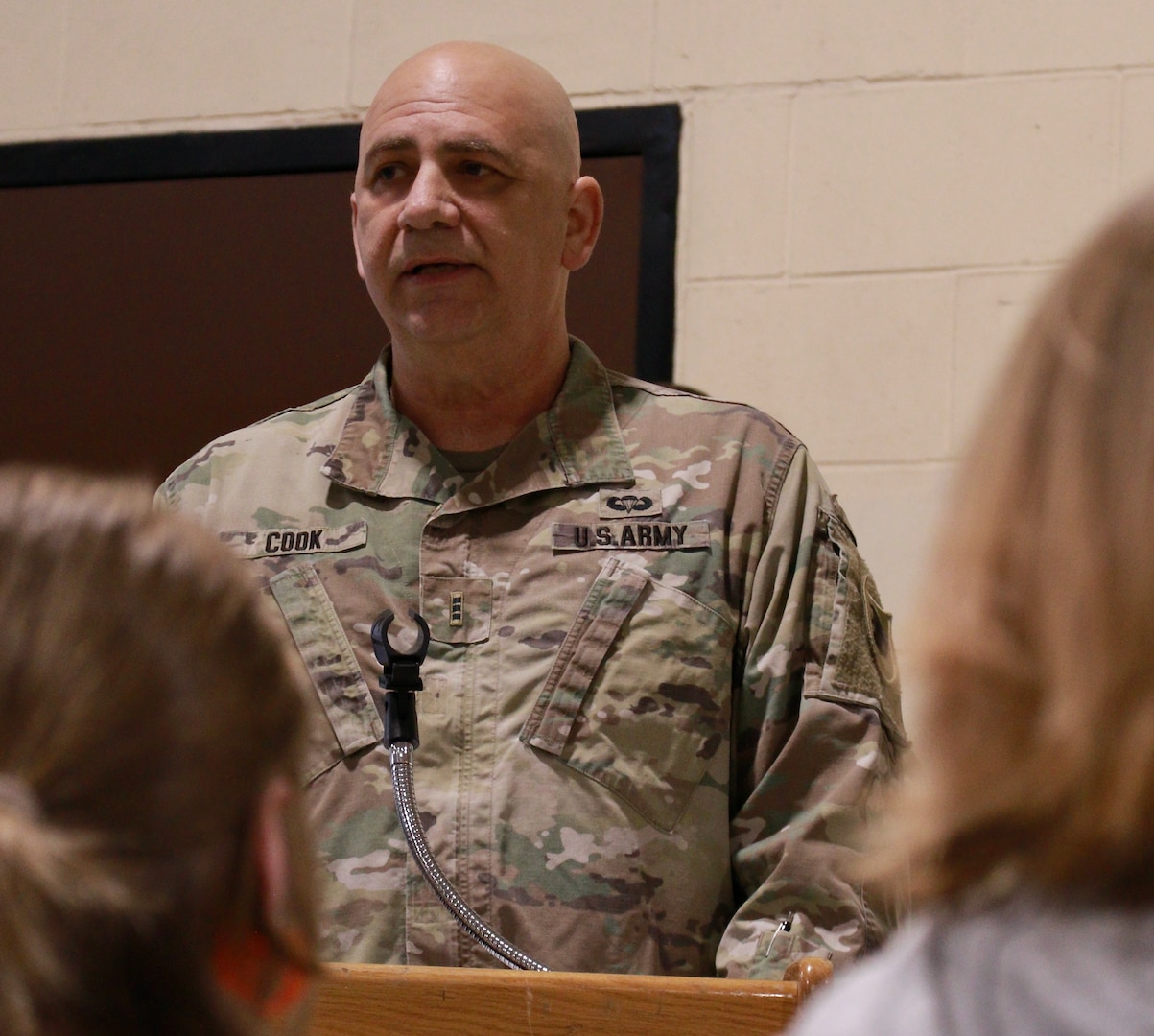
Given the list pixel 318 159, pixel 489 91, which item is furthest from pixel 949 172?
pixel 318 159

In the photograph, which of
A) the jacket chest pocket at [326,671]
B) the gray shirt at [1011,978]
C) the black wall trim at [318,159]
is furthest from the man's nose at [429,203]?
the gray shirt at [1011,978]

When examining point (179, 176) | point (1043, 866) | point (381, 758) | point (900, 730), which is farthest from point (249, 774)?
point (179, 176)

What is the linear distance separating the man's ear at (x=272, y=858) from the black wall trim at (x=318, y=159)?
71.2 inches

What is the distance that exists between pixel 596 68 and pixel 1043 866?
2150 millimetres

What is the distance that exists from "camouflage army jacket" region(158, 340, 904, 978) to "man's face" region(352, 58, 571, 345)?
0.45ft

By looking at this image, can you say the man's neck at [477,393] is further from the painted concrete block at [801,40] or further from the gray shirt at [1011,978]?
the gray shirt at [1011,978]

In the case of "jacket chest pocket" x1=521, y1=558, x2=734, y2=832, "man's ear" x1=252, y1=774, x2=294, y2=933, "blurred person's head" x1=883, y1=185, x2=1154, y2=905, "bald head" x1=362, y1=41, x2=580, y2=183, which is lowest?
"jacket chest pocket" x1=521, y1=558, x2=734, y2=832

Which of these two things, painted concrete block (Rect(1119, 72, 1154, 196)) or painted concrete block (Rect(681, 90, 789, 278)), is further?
painted concrete block (Rect(681, 90, 789, 278))

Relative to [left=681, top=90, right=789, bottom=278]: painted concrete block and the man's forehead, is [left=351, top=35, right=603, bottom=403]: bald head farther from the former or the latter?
[left=681, top=90, right=789, bottom=278]: painted concrete block

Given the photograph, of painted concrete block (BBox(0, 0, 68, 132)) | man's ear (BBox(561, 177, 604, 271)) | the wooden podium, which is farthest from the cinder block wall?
the wooden podium

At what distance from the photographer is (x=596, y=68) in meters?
2.49

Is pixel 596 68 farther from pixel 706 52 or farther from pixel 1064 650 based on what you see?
pixel 1064 650

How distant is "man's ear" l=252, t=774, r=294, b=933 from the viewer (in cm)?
60

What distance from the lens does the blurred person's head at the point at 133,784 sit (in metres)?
0.55
